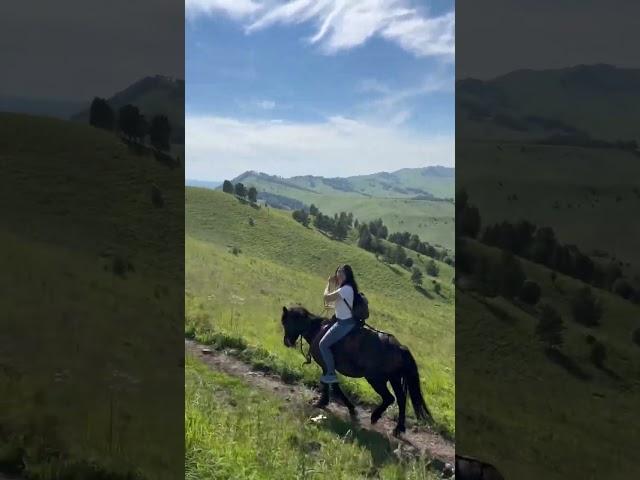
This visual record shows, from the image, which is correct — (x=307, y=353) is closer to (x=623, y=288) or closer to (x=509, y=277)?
(x=509, y=277)

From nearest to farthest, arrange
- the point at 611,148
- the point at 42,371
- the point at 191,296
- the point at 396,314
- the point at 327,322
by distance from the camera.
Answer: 1. the point at 611,148
2. the point at 42,371
3. the point at 327,322
4. the point at 396,314
5. the point at 191,296

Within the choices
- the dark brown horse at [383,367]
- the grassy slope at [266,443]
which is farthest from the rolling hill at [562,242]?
the grassy slope at [266,443]

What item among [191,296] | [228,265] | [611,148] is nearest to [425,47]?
[611,148]

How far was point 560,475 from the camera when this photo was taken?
509 cm

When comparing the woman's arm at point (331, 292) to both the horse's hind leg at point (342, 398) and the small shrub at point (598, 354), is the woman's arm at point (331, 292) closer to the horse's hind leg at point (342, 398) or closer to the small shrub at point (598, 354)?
the horse's hind leg at point (342, 398)

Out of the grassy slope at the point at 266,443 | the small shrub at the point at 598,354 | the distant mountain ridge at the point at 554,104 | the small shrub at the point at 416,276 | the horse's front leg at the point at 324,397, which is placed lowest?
the grassy slope at the point at 266,443

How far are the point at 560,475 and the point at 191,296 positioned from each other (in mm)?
4846

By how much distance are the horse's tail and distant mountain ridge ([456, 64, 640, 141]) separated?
2.50 meters

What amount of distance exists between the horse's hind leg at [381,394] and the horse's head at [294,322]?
0.99 metres

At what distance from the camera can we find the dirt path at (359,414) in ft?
19.2

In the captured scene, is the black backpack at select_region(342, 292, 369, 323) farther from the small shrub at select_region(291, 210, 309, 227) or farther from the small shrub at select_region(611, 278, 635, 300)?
the small shrub at select_region(611, 278, 635, 300)

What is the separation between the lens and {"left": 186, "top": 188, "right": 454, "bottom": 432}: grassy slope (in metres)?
6.46

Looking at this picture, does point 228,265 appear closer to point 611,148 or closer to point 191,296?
point 191,296

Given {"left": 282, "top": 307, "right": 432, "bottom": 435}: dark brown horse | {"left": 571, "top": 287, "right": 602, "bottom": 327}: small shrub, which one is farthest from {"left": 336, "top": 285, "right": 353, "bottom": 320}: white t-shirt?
{"left": 571, "top": 287, "right": 602, "bottom": 327}: small shrub
